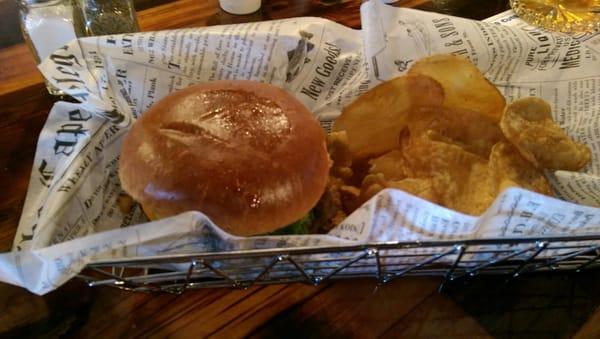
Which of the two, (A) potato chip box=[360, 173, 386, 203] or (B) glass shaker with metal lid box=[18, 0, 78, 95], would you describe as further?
(B) glass shaker with metal lid box=[18, 0, 78, 95]

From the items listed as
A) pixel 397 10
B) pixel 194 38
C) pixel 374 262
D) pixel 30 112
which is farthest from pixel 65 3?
pixel 374 262

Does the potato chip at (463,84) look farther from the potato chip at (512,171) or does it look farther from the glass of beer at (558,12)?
the glass of beer at (558,12)

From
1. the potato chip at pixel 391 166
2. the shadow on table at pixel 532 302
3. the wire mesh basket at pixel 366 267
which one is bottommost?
the shadow on table at pixel 532 302

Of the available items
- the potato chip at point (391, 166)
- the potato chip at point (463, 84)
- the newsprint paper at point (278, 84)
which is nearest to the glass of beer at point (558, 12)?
the newsprint paper at point (278, 84)

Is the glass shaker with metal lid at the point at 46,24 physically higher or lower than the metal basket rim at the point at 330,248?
higher

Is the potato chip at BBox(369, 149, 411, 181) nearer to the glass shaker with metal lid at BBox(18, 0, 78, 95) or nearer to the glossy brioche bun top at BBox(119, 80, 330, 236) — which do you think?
the glossy brioche bun top at BBox(119, 80, 330, 236)

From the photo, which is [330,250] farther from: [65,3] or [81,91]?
[65,3]

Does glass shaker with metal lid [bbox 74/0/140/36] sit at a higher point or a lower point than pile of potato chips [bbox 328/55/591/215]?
higher

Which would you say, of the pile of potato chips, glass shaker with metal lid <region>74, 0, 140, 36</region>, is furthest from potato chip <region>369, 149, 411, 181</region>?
glass shaker with metal lid <region>74, 0, 140, 36</region>
